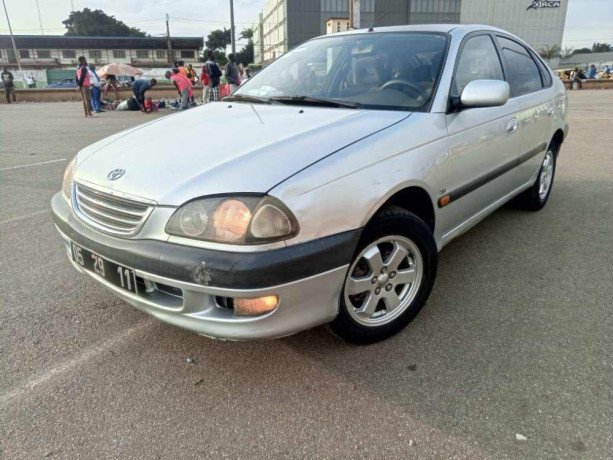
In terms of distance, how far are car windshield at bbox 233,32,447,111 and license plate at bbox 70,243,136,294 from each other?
4.94ft

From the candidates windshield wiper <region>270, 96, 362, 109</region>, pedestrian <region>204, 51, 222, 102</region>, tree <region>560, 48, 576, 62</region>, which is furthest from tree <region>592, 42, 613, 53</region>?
windshield wiper <region>270, 96, 362, 109</region>

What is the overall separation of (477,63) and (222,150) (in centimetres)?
199

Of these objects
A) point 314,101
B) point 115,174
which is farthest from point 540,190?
point 115,174

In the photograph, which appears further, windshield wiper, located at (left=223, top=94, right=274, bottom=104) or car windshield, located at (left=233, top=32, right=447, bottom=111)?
windshield wiper, located at (left=223, top=94, right=274, bottom=104)

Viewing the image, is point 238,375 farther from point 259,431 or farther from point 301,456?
point 301,456

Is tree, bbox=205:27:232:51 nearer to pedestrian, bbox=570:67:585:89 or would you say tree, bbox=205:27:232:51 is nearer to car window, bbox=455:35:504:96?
pedestrian, bbox=570:67:585:89

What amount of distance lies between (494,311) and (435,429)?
3.51ft

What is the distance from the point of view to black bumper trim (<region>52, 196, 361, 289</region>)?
5.82 ft

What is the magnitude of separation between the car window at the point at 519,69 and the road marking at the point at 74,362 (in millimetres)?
3039

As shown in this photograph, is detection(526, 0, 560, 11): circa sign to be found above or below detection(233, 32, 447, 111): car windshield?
above

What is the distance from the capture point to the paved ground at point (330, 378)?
1.80 metres

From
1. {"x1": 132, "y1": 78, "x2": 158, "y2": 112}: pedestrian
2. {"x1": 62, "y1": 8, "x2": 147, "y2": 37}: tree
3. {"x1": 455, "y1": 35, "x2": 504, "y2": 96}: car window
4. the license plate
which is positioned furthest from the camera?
{"x1": 62, "y1": 8, "x2": 147, "y2": 37}: tree

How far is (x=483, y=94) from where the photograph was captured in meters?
2.55

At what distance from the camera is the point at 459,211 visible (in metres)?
2.87
